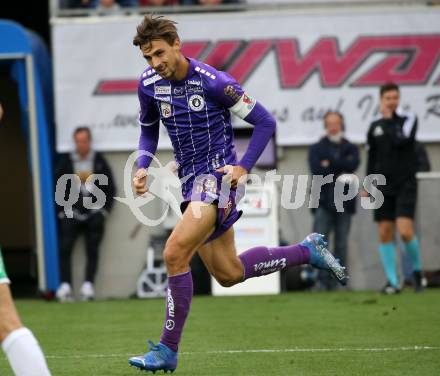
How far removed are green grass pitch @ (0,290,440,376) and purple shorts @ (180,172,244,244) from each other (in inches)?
36.2

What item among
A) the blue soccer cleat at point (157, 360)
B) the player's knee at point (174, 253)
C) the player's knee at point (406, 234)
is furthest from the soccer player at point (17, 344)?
the player's knee at point (406, 234)

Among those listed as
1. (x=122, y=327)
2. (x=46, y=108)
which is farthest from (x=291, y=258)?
(x=46, y=108)

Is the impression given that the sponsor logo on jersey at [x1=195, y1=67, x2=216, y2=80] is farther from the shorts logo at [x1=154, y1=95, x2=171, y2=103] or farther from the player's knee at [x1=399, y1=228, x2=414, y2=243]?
the player's knee at [x1=399, y1=228, x2=414, y2=243]

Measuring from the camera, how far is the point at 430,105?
13508 mm

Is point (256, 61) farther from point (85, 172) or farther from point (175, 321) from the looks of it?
point (175, 321)

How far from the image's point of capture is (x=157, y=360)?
639cm

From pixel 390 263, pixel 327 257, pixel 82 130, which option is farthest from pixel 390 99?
pixel 327 257

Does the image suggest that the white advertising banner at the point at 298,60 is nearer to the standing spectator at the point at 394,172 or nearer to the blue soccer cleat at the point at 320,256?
the standing spectator at the point at 394,172

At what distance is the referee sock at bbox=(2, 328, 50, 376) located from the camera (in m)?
4.72

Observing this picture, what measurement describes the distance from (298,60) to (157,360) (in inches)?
304

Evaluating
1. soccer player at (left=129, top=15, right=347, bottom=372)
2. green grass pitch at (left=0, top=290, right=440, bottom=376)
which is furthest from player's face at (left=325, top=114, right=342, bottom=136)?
soccer player at (left=129, top=15, right=347, bottom=372)

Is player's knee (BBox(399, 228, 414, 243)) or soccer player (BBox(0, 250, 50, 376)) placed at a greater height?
soccer player (BBox(0, 250, 50, 376))

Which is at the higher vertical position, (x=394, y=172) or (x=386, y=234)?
(x=394, y=172)

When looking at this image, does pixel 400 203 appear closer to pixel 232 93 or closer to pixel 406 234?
pixel 406 234
